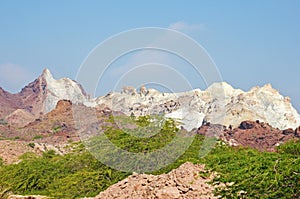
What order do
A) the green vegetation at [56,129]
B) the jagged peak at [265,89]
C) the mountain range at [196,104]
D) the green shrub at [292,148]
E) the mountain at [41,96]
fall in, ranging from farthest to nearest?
the mountain at [41,96], the jagged peak at [265,89], the green vegetation at [56,129], the mountain range at [196,104], the green shrub at [292,148]

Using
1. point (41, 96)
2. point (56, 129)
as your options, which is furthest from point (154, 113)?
point (41, 96)

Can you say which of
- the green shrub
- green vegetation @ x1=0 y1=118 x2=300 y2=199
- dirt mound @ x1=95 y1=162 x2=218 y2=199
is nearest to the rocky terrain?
dirt mound @ x1=95 y1=162 x2=218 y2=199

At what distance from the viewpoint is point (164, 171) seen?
23.0m

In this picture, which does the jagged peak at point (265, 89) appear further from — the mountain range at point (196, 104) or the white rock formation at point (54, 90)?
the white rock formation at point (54, 90)

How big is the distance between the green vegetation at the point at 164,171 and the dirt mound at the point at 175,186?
38 centimetres

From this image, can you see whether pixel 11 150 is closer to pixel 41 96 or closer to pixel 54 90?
pixel 54 90

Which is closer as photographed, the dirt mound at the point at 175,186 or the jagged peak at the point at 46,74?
the dirt mound at the point at 175,186

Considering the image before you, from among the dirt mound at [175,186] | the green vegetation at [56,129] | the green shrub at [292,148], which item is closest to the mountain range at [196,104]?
the green vegetation at [56,129]

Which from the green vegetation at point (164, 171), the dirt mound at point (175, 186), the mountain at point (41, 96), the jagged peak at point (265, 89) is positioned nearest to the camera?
the green vegetation at point (164, 171)

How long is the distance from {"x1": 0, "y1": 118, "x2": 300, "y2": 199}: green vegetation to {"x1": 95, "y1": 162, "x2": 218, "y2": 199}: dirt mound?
377 mm

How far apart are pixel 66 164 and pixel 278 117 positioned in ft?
340

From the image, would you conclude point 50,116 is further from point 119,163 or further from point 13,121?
point 119,163

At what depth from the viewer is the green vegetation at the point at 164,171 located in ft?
41.8

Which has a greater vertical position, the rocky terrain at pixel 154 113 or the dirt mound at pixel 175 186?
the rocky terrain at pixel 154 113
